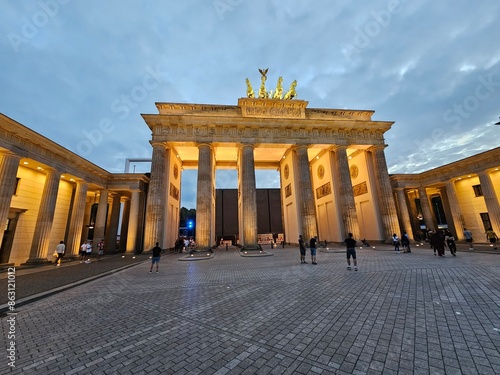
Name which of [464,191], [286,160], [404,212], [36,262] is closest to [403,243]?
[404,212]

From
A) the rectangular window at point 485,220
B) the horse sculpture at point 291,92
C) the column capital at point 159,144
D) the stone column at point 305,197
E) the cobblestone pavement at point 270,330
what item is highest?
the horse sculpture at point 291,92

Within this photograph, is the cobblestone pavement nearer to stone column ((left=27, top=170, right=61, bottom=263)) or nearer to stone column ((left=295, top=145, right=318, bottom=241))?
stone column ((left=27, top=170, right=61, bottom=263))

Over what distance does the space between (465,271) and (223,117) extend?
70.2ft

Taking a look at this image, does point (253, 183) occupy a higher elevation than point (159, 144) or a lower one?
lower

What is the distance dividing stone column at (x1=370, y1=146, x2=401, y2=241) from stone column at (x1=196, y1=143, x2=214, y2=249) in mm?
19156

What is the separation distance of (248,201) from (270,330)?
17.4 meters

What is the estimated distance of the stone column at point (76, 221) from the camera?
64.0ft

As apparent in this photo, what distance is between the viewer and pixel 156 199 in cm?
2028

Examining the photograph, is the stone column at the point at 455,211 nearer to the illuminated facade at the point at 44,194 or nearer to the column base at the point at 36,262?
the illuminated facade at the point at 44,194

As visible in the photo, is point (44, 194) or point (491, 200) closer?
point (44, 194)

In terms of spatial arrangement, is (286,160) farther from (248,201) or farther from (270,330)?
(270,330)

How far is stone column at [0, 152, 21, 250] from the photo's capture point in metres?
13.1

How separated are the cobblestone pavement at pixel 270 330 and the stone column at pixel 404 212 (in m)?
18.9

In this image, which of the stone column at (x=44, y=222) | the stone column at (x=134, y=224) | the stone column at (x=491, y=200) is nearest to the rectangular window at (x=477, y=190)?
the stone column at (x=491, y=200)
